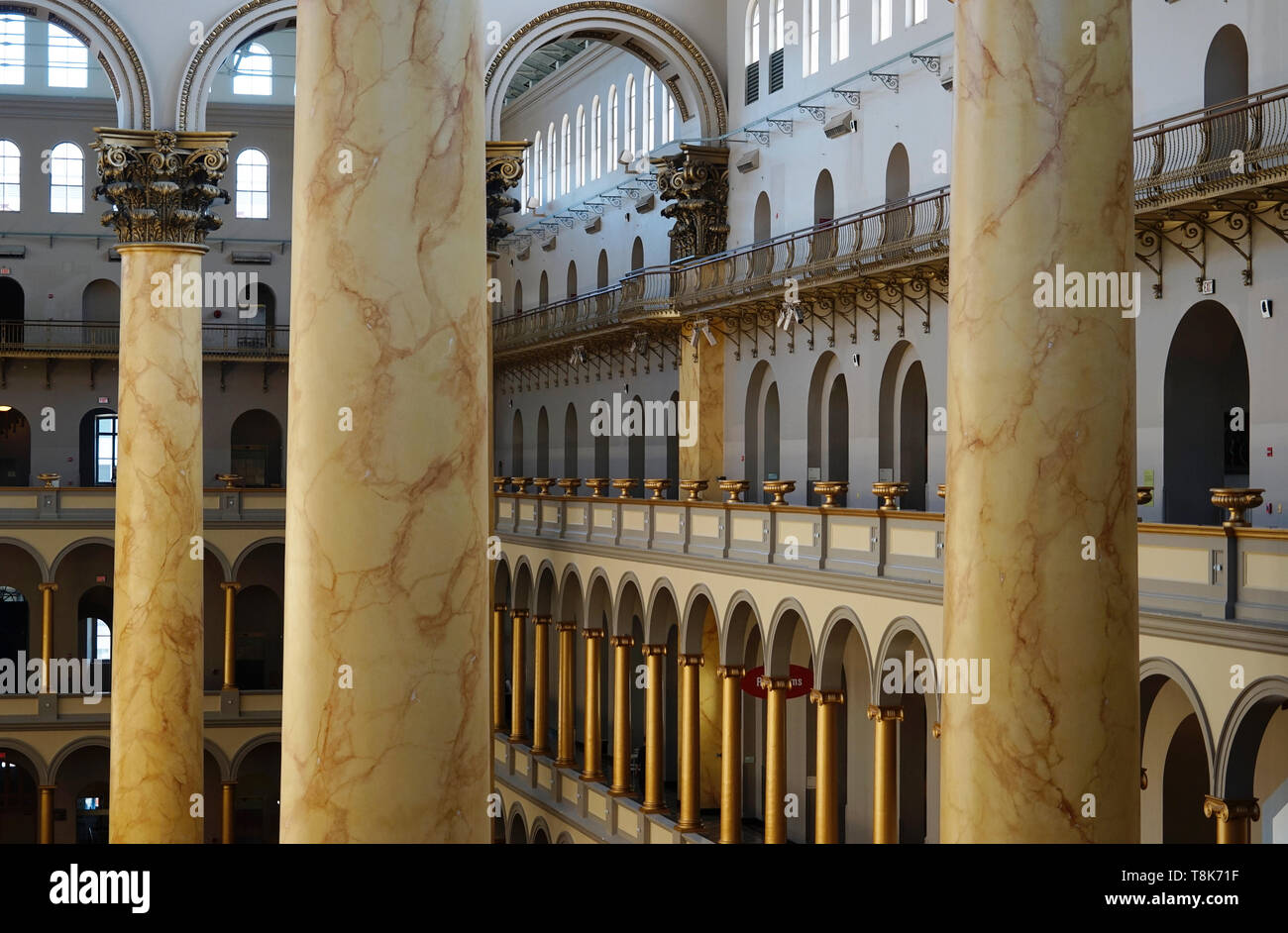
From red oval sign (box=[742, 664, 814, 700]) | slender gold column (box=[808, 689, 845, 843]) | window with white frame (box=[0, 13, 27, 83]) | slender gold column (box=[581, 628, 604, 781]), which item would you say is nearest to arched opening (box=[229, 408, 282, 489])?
window with white frame (box=[0, 13, 27, 83])

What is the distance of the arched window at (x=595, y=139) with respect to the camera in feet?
135

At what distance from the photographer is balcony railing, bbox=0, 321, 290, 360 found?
41.7 meters

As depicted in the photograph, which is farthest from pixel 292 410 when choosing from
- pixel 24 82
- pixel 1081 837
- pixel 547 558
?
pixel 24 82

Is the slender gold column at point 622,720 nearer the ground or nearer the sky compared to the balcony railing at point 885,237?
nearer the ground

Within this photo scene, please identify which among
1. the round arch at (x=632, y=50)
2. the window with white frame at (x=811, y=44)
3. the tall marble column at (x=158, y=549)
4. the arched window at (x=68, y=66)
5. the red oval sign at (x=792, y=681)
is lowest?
the red oval sign at (x=792, y=681)

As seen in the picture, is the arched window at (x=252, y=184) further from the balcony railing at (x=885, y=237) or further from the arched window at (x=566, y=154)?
the arched window at (x=566, y=154)

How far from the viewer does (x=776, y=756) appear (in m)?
21.9

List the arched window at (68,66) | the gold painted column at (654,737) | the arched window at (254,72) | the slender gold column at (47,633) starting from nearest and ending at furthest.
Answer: the gold painted column at (654,737) < the slender gold column at (47,633) < the arched window at (68,66) < the arched window at (254,72)

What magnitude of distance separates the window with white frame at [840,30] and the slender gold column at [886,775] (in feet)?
44.0

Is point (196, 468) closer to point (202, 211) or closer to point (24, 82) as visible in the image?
point (202, 211)

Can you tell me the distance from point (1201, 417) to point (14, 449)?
34.3 m

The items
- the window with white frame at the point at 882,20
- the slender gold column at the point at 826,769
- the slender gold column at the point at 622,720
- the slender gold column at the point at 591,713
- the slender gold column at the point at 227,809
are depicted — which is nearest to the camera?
the slender gold column at the point at 826,769

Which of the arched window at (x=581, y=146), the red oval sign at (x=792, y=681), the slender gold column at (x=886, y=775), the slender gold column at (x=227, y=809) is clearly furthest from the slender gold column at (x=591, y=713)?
the arched window at (x=581, y=146)
